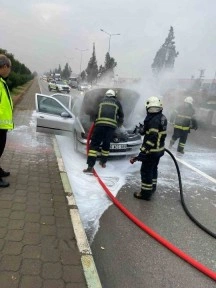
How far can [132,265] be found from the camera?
134 inches

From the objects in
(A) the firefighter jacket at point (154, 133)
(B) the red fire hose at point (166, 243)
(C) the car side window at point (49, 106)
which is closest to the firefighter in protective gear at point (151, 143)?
(A) the firefighter jacket at point (154, 133)

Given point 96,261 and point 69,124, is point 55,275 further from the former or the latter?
point 69,124

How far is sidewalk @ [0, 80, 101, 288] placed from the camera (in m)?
2.82

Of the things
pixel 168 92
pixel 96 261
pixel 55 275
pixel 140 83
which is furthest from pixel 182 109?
pixel 55 275

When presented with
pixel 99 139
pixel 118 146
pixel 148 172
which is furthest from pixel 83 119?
pixel 148 172

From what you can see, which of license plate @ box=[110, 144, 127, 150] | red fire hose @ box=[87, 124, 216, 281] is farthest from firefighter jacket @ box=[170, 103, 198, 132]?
red fire hose @ box=[87, 124, 216, 281]

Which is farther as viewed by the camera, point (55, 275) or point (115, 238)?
point (115, 238)

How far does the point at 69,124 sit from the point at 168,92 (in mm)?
5519

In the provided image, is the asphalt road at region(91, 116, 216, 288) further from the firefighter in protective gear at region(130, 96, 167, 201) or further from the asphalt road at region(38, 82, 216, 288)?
the firefighter in protective gear at region(130, 96, 167, 201)

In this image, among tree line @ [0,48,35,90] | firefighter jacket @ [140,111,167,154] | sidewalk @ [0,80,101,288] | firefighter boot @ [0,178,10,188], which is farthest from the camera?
tree line @ [0,48,35,90]

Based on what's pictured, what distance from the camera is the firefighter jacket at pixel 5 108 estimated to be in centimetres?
443

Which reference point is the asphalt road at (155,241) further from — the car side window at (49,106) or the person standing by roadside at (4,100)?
the car side window at (49,106)

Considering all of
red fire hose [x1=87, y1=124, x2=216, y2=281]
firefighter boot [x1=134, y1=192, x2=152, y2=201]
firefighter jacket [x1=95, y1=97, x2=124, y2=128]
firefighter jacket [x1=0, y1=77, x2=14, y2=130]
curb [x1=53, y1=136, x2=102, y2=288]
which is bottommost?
firefighter boot [x1=134, y1=192, x2=152, y2=201]

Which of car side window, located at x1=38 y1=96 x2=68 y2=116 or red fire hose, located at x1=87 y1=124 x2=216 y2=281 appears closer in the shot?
red fire hose, located at x1=87 y1=124 x2=216 y2=281
